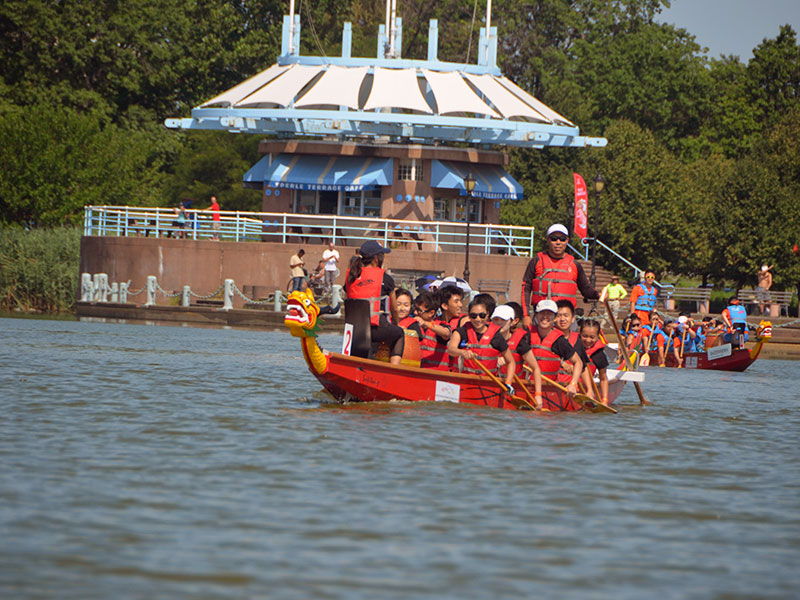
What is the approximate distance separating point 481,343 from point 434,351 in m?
0.94

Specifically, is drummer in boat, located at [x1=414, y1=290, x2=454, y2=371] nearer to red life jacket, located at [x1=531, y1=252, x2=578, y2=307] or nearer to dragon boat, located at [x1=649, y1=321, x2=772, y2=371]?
red life jacket, located at [x1=531, y1=252, x2=578, y2=307]

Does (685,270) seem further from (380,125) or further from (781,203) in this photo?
(380,125)

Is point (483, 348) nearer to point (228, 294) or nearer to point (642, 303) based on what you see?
point (642, 303)

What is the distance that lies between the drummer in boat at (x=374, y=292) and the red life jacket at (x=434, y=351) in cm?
44

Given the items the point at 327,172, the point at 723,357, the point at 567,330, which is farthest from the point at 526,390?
the point at 327,172

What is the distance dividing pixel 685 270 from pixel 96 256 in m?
28.2

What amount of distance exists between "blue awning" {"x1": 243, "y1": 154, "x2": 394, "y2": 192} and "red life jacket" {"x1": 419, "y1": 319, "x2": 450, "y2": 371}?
28905 millimetres

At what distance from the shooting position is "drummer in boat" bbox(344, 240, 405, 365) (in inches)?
631

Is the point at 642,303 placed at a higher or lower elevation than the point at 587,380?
higher

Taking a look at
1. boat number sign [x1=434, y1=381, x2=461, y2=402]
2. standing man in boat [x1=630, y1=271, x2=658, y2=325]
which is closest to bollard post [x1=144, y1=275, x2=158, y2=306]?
standing man in boat [x1=630, y1=271, x2=658, y2=325]

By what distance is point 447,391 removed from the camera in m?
15.8

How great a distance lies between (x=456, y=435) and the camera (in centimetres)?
1423

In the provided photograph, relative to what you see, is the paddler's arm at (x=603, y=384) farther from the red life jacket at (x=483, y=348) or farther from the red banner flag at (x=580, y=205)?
the red banner flag at (x=580, y=205)

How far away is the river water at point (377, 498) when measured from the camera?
315 inches
